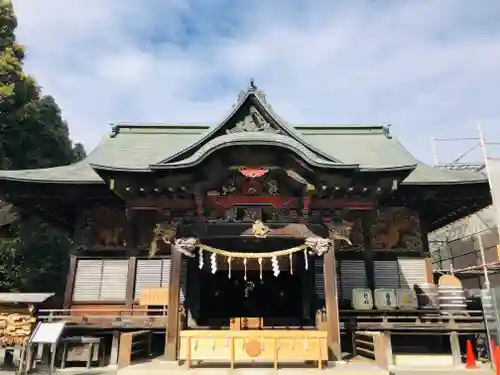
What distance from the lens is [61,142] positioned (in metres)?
30.4

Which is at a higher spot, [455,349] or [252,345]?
[252,345]

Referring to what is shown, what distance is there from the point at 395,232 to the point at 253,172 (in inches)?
263

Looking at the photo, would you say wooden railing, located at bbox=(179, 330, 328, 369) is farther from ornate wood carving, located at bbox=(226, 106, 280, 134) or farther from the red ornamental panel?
ornate wood carving, located at bbox=(226, 106, 280, 134)

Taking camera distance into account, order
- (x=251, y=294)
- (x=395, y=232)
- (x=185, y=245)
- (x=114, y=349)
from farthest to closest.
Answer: (x=251, y=294)
(x=395, y=232)
(x=114, y=349)
(x=185, y=245)

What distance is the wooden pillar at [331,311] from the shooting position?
1029cm

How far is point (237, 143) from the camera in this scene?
10602 mm

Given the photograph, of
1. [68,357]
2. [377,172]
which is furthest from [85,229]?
[377,172]

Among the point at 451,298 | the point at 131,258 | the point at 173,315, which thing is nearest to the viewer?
the point at 173,315

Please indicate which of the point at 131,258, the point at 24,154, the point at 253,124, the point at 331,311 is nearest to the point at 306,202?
the point at 331,311

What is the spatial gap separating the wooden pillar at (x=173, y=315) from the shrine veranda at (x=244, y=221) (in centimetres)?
3

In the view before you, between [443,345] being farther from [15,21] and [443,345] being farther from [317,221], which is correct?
[15,21]

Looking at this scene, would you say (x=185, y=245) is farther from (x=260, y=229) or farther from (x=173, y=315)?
(x=260, y=229)

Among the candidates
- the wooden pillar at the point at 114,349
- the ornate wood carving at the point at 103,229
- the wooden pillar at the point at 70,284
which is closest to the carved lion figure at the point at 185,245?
the wooden pillar at the point at 114,349

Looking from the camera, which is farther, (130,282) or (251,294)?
(251,294)
